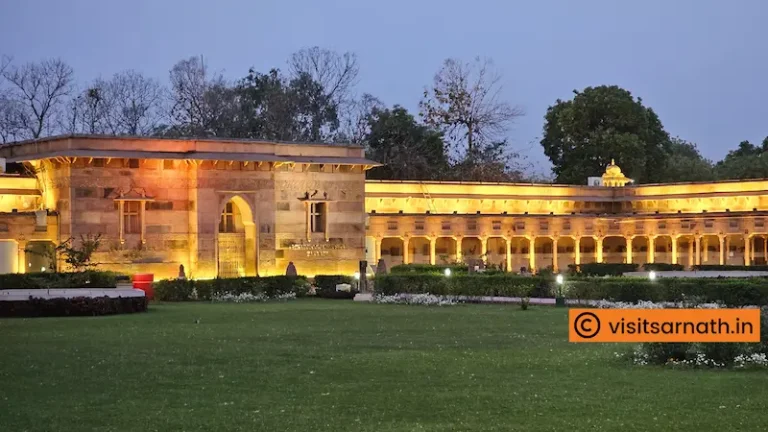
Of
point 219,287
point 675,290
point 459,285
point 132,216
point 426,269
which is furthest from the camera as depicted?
point 132,216

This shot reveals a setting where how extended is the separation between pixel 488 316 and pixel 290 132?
154 ft

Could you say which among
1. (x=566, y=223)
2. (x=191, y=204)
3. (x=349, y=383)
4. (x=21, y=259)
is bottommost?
(x=349, y=383)

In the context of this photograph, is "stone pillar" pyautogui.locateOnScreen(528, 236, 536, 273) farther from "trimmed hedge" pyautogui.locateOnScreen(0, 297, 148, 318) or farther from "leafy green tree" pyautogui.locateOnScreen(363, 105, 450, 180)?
"trimmed hedge" pyautogui.locateOnScreen(0, 297, 148, 318)

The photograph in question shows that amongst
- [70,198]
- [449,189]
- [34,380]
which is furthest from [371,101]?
[34,380]

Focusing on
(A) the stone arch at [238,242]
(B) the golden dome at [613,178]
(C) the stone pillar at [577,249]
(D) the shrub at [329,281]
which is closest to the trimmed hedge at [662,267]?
(C) the stone pillar at [577,249]

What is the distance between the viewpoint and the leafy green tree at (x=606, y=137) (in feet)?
257

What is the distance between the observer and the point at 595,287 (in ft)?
110

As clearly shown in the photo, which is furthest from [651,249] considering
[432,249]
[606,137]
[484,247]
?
[606,137]

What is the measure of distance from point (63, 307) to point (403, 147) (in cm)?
4798

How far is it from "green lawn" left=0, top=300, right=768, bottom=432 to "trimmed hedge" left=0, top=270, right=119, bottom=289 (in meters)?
9.57

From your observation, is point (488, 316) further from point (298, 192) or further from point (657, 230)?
point (657, 230)

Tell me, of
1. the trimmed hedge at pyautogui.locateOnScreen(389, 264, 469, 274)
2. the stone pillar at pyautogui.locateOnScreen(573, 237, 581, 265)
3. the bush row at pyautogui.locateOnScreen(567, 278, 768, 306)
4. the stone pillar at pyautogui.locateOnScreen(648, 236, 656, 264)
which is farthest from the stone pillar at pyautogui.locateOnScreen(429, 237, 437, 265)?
the bush row at pyautogui.locateOnScreen(567, 278, 768, 306)

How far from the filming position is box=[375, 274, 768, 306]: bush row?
3020 centimetres

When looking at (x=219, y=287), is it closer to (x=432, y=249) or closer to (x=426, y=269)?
(x=426, y=269)
